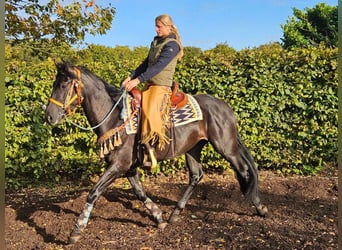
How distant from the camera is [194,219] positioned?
208 inches

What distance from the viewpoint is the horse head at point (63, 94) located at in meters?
4.29

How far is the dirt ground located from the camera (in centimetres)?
436

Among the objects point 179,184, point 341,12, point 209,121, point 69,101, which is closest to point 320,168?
point 179,184

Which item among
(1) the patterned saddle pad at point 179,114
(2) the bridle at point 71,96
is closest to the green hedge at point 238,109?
(1) the patterned saddle pad at point 179,114

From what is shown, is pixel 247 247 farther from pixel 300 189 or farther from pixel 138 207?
pixel 300 189

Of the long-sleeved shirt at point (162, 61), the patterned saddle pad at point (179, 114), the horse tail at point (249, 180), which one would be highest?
the long-sleeved shirt at point (162, 61)

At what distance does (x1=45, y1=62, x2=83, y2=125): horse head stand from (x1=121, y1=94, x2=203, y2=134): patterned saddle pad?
23.5 inches

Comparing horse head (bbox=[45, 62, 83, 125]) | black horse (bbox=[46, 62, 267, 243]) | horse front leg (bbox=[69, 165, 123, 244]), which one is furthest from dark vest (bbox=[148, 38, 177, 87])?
horse front leg (bbox=[69, 165, 123, 244])

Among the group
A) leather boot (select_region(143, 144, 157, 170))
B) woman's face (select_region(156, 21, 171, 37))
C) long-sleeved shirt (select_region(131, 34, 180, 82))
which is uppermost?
woman's face (select_region(156, 21, 171, 37))

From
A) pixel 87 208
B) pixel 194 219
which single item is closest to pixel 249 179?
pixel 194 219

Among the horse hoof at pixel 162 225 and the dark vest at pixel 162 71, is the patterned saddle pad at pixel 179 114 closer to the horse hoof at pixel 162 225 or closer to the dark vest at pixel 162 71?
the dark vest at pixel 162 71

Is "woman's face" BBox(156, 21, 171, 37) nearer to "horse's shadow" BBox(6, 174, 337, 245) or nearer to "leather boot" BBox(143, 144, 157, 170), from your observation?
"leather boot" BBox(143, 144, 157, 170)

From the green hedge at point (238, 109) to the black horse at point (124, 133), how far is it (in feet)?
7.68

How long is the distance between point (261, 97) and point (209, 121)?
274 centimetres
